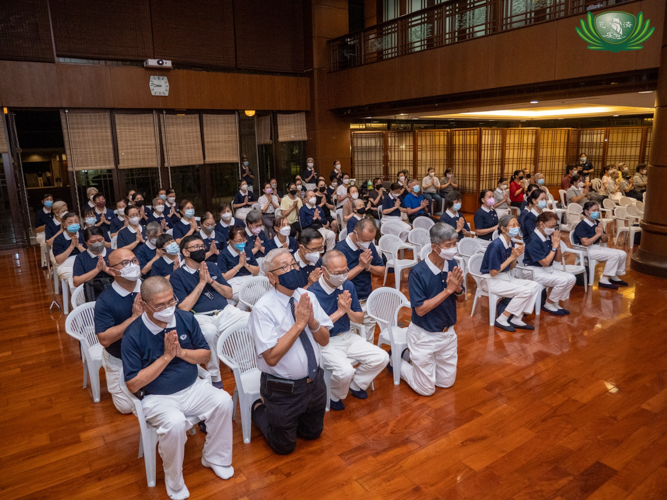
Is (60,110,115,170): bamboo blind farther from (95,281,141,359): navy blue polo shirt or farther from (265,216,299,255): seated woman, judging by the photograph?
(95,281,141,359): navy blue polo shirt

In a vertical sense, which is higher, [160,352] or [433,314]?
[160,352]

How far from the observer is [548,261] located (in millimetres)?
6168

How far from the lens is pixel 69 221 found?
6297 millimetres

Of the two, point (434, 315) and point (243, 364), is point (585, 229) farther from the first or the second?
point (243, 364)

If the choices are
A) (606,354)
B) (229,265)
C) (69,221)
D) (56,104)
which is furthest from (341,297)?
(56,104)

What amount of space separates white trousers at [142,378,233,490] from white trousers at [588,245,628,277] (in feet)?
20.0

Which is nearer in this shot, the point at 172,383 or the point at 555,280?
A: the point at 172,383

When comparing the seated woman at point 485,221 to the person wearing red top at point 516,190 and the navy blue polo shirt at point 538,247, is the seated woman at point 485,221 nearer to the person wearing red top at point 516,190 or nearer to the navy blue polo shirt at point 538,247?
the navy blue polo shirt at point 538,247

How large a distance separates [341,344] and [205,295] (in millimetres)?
1519

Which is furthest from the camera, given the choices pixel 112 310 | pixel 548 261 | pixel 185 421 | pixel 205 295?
pixel 548 261

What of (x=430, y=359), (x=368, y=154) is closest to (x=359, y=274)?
(x=430, y=359)

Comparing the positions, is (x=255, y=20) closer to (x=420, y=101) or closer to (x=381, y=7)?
(x=381, y=7)

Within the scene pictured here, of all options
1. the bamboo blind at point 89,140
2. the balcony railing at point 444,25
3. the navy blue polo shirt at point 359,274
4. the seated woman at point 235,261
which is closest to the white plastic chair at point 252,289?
the seated woman at point 235,261

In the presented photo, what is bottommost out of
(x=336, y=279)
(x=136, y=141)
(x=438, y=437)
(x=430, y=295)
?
(x=438, y=437)
